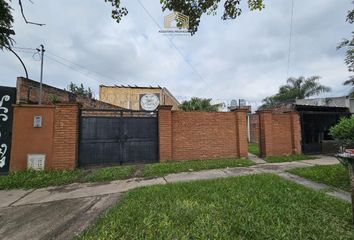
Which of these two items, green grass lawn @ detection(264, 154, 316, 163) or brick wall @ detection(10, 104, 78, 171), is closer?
brick wall @ detection(10, 104, 78, 171)

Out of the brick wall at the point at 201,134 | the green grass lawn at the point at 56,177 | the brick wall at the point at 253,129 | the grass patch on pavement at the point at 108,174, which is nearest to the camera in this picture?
the green grass lawn at the point at 56,177

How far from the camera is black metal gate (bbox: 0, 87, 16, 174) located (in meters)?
6.45

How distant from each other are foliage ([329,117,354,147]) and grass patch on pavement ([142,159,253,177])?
128 inches

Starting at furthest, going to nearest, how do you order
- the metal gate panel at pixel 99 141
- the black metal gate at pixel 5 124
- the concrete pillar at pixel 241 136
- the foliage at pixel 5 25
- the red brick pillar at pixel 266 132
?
the red brick pillar at pixel 266 132 < the concrete pillar at pixel 241 136 < the metal gate panel at pixel 99 141 < the black metal gate at pixel 5 124 < the foliage at pixel 5 25

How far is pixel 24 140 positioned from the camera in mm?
6574

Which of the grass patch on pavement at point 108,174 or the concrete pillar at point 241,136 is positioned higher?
the concrete pillar at point 241,136

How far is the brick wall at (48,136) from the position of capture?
21.4 ft

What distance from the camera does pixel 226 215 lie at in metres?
3.27

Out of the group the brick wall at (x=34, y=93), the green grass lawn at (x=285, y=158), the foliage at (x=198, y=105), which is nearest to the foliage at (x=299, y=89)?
the foliage at (x=198, y=105)

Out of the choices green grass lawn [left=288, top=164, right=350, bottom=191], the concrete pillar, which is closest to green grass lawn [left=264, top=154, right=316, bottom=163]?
the concrete pillar

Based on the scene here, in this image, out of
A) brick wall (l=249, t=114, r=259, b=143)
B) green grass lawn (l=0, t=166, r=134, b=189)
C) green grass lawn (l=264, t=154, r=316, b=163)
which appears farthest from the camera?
brick wall (l=249, t=114, r=259, b=143)

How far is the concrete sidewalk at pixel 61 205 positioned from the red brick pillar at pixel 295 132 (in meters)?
4.02

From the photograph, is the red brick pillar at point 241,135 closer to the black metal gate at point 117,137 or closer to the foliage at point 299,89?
the black metal gate at point 117,137

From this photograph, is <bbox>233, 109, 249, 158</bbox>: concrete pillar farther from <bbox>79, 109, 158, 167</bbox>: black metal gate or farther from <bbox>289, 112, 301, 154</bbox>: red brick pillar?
<bbox>79, 109, 158, 167</bbox>: black metal gate
